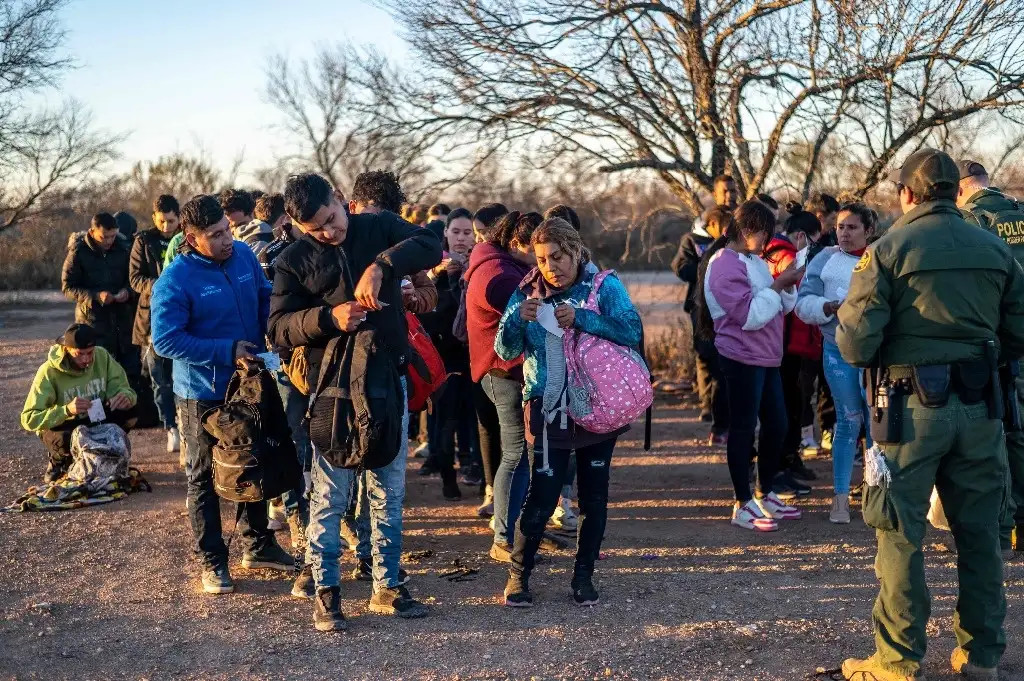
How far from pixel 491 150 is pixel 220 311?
16.1 feet

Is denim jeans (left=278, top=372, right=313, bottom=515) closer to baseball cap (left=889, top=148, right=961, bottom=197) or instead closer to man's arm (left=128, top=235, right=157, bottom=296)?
man's arm (left=128, top=235, right=157, bottom=296)

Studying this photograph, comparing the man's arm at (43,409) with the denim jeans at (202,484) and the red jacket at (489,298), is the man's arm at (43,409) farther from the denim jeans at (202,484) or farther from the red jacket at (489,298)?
the red jacket at (489,298)

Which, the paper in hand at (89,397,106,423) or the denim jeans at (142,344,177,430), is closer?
the paper in hand at (89,397,106,423)

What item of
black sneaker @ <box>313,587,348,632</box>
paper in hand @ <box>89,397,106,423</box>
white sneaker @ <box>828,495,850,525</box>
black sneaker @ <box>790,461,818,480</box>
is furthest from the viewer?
black sneaker @ <box>790,461,818,480</box>

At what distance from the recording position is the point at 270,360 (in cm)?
526

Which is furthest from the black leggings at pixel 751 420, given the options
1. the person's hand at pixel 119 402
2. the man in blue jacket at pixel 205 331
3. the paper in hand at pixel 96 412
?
the paper in hand at pixel 96 412

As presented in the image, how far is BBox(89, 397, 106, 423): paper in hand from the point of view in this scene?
7164 mm

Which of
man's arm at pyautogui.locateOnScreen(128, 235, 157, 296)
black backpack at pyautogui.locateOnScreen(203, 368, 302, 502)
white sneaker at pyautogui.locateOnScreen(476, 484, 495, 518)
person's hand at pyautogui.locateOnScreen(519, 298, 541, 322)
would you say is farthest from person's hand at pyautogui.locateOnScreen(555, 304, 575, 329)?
man's arm at pyautogui.locateOnScreen(128, 235, 157, 296)

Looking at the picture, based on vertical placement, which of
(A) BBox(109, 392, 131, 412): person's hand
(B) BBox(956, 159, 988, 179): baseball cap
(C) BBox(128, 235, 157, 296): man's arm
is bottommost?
(A) BBox(109, 392, 131, 412): person's hand

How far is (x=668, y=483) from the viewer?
745cm

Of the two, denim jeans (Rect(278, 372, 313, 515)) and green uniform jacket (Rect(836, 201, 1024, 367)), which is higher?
green uniform jacket (Rect(836, 201, 1024, 367))

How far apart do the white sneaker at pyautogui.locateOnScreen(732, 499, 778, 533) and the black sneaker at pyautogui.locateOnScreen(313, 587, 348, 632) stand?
2.72 metres

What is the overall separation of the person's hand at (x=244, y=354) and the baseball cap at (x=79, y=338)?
2464mm

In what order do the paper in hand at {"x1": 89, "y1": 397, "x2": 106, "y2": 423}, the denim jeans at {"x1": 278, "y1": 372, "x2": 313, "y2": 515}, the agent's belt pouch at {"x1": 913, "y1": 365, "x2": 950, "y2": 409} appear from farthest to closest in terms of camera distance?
the paper in hand at {"x1": 89, "y1": 397, "x2": 106, "y2": 423} → the denim jeans at {"x1": 278, "y1": 372, "x2": 313, "y2": 515} → the agent's belt pouch at {"x1": 913, "y1": 365, "x2": 950, "y2": 409}
